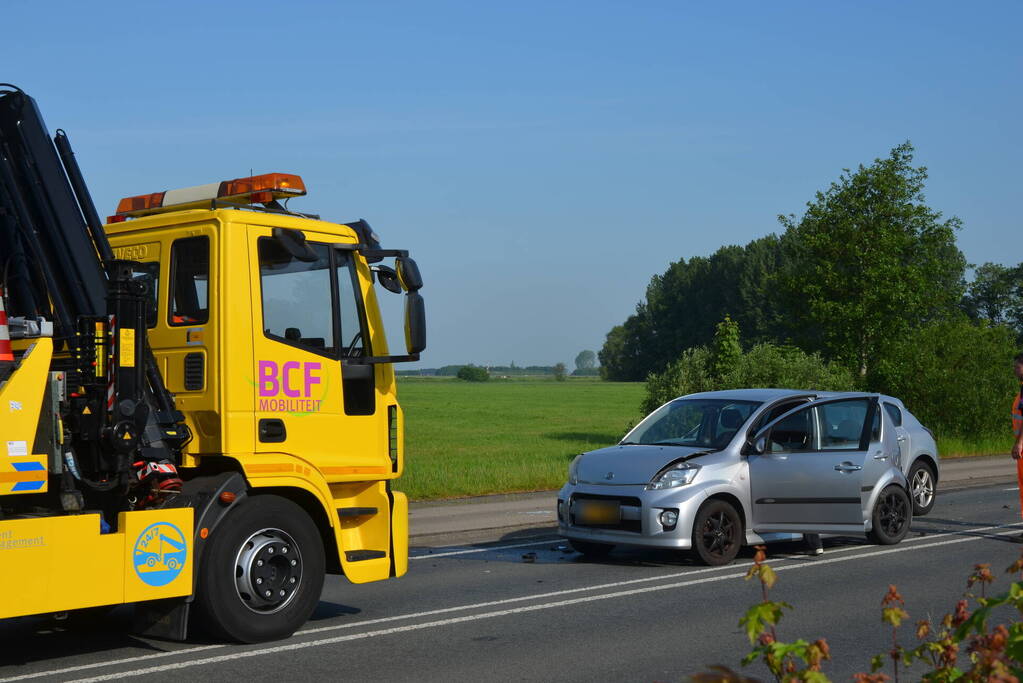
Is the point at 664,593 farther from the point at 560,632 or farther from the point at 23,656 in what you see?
Result: the point at 23,656

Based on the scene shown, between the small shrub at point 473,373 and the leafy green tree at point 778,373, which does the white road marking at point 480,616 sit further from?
the small shrub at point 473,373

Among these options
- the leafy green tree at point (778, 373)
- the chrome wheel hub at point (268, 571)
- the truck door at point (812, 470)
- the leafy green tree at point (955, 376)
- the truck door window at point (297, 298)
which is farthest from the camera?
the leafy green tree at point (955, 376)

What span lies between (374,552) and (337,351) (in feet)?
4.71

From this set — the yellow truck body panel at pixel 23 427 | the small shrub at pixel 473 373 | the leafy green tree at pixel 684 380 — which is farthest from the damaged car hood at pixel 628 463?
the small shrub at pixel 473 373

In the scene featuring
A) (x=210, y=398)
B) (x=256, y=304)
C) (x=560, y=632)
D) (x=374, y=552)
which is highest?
(x=256, y=304)

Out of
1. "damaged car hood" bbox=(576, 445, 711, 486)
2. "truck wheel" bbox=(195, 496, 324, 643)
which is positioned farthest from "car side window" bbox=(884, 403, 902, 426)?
"truck wheel" bbox=(195, 496, 324, 643)

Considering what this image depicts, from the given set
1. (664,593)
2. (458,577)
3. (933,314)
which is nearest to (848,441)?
(664,593)

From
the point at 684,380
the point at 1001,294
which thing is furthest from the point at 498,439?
the point at 1001,294

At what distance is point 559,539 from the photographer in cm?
1373

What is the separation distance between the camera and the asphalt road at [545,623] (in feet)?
23.2

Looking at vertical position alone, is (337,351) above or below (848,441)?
above

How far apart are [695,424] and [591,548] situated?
5.26 feet

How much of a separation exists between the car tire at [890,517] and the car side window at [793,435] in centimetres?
113

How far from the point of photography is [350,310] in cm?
855
